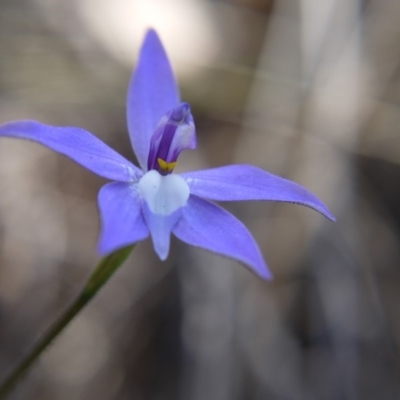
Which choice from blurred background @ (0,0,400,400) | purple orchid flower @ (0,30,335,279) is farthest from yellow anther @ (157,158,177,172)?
blurred background @ (0,0,400,400)

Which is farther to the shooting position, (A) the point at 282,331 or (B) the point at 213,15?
(B) the point at 213,15

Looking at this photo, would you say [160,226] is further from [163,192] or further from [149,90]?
[149,90]

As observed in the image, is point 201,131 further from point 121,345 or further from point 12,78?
point 121,345

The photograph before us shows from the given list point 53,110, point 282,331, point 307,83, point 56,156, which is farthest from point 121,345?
point 307,83

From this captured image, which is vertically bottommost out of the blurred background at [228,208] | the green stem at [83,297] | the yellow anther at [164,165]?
the blurred background at [228,208]

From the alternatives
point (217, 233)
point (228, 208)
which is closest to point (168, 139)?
point (217, 233)

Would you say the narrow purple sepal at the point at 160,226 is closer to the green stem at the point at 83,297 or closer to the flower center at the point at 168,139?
the green stem at the point at 83,297

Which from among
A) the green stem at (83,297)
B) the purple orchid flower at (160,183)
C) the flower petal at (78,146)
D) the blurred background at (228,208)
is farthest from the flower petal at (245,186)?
the blurred background at (228,208)
